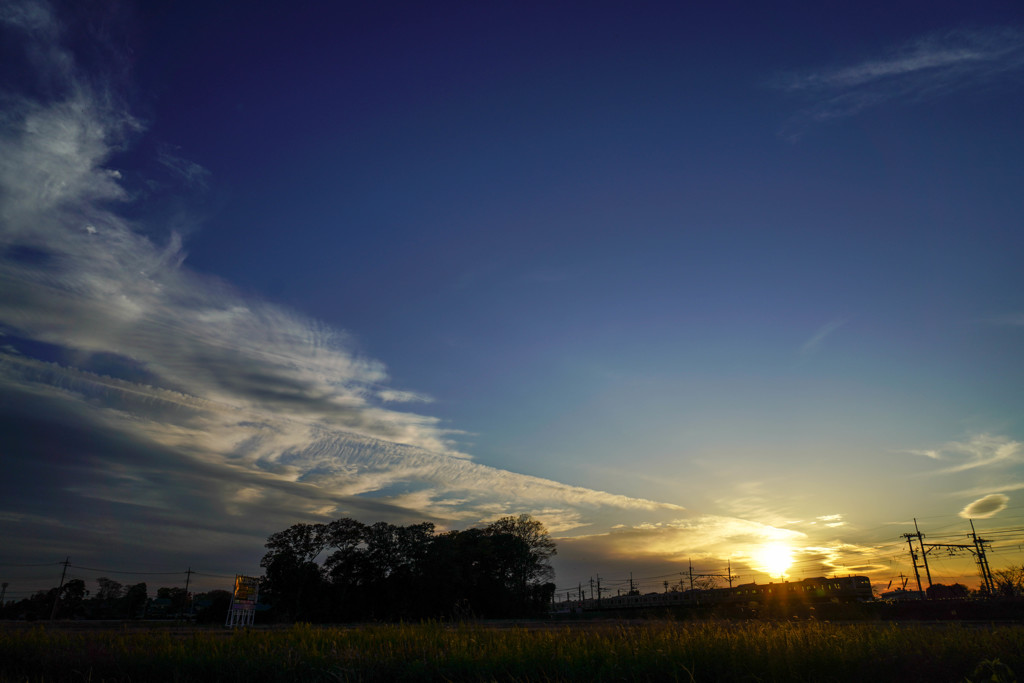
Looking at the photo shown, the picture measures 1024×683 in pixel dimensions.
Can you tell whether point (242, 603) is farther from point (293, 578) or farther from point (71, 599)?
point (71, 599)

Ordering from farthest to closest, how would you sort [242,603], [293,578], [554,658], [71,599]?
[71,599]
[293,578]
[242,603]
[554,658]

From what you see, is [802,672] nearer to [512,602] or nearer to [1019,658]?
[1019,658]

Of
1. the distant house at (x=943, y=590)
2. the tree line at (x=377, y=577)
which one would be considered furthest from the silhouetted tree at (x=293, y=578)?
the distant house at (x=943, y=590)

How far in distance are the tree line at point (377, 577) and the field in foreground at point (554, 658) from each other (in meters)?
57.2

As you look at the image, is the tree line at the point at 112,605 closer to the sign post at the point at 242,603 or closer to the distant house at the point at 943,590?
the sign post at the point at 242,603

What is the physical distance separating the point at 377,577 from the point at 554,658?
7001 centimetres

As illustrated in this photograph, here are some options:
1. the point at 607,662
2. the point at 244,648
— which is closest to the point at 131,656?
the point at 244,648

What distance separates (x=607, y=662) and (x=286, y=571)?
69249 mm

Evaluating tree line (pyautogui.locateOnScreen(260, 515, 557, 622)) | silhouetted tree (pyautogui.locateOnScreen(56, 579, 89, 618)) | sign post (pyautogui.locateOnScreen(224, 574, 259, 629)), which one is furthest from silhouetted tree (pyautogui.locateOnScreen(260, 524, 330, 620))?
silhouetted tree (pyautogui.locateOnScreen(56, 579, 89, 618))

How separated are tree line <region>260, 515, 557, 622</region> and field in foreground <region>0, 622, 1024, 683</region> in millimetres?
57151

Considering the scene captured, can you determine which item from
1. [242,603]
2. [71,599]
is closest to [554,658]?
[242,603]

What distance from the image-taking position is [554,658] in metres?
9.26

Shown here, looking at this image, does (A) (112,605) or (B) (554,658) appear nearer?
(B) (554,658)

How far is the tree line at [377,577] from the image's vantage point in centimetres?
6725
